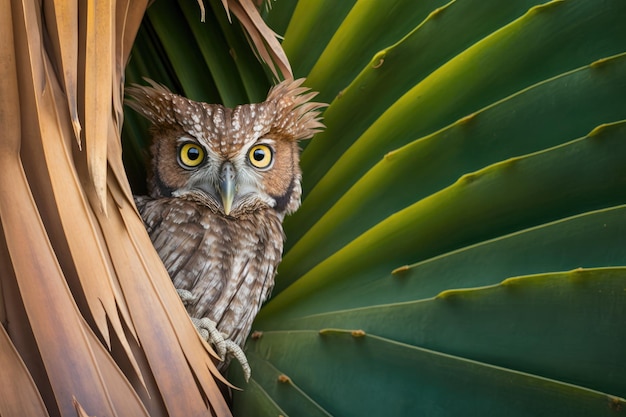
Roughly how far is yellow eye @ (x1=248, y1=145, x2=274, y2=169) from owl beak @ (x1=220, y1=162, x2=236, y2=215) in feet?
0.22

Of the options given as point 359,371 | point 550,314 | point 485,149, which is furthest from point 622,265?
point 359,371

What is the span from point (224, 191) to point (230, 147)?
9 cm

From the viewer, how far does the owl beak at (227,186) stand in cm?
137

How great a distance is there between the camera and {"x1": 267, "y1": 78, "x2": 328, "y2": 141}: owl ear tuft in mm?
1351

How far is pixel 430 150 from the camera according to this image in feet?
3.78

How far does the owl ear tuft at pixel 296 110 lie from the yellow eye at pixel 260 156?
0.17 feet

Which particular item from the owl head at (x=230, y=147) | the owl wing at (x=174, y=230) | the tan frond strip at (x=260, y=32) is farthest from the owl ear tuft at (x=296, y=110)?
the owl wing at (x=174, y=230)

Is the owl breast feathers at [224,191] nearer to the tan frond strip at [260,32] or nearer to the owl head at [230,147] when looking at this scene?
the owl head at [230,147]

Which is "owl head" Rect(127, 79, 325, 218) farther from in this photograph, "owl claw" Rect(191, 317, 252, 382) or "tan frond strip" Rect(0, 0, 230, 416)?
"tan frond strip" Rect(0, 0, 230, 416)

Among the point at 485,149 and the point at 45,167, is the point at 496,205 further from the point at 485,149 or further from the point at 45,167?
the point at 45,167

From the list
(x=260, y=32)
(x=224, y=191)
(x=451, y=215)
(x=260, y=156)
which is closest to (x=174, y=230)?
(x=224, y=191)

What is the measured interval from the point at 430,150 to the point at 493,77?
16 centimetres

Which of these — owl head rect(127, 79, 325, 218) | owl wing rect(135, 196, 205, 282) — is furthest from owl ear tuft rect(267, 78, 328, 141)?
owl wing rect(135, 196, 205, 282)

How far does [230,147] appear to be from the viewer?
4.58 feet
